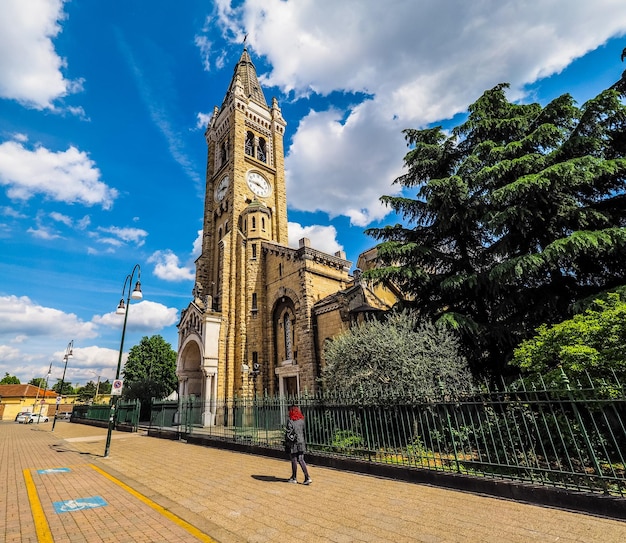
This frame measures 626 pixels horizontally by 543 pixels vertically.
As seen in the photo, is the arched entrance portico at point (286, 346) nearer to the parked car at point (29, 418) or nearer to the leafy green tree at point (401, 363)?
the leafy green tree at point (401, 363)

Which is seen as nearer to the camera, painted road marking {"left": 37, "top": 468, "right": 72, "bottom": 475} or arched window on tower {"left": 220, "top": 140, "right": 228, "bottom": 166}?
painted road marking {"left": 37, "top": 468, "right": 72, "bottom": 475}

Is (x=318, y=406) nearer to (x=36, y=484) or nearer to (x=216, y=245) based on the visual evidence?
(x=36, y=484)

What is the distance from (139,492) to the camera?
23.8 ft

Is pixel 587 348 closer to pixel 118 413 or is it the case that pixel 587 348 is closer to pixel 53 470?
pixel 53 470

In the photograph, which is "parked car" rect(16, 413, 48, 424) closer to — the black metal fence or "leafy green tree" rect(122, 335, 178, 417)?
the black metal fence

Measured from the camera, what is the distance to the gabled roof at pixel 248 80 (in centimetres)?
3797

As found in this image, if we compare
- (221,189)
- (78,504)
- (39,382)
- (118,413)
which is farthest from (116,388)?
(39,382)

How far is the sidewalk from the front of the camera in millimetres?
4621

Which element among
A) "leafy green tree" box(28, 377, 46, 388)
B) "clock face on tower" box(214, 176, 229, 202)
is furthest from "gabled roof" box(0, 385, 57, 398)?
"clock face on tower" box(214, 176, 229, 202)

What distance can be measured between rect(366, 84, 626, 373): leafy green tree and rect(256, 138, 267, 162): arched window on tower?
23.1 meters

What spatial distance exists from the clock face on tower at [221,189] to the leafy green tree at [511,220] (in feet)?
70.7

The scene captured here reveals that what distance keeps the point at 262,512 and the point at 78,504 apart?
3.77 meters

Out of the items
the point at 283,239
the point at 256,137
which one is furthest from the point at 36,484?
the point at 256,137

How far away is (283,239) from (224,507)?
26659 millimetres
